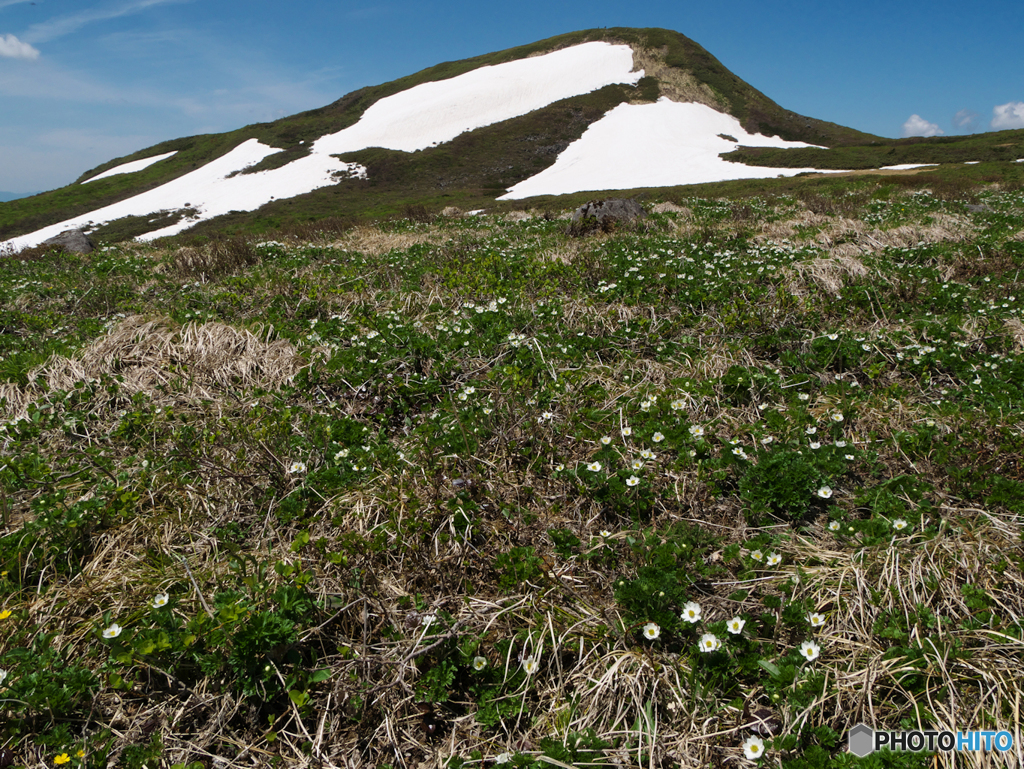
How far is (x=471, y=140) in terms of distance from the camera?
204 feet

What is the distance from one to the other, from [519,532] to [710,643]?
137 cm

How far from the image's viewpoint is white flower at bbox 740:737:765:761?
7.44 ft

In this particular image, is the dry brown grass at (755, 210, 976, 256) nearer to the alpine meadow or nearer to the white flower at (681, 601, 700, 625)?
the alpine meadow

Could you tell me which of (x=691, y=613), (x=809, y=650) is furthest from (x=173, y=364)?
(x=809, y=650)

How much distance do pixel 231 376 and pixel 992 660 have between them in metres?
6.48

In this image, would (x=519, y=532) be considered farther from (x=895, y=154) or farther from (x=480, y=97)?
(x=480, y=97)

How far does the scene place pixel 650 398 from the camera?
475 centimetres

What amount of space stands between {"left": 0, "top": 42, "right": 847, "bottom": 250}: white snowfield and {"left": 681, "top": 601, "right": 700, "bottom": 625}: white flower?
41792mm

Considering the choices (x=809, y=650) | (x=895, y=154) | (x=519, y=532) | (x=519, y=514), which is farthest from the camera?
(x=895, y=154)

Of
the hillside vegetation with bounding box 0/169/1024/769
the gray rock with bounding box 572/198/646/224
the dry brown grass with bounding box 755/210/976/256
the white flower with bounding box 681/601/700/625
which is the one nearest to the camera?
the hillside vegetation with bounding box 0/169/1024/769

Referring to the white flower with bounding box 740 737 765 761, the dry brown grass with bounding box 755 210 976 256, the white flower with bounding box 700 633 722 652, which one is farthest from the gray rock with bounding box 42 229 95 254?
the white flower with bounding box 740 737 765 761

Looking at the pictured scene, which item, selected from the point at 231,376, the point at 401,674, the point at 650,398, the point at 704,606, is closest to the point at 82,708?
the point at 401,674

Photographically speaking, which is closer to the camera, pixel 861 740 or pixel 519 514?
pixel 861 740

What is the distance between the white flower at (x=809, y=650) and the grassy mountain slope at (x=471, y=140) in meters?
44.9
